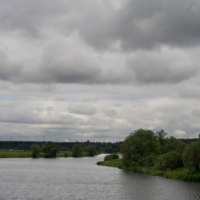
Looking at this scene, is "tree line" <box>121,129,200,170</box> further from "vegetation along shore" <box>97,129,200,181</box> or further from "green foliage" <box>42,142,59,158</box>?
"green foliage" <box>42,142,59,158</box>

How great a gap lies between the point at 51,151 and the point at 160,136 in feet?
267

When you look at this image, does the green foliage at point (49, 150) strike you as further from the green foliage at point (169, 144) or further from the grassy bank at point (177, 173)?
the grassy bank at point (177, 173)

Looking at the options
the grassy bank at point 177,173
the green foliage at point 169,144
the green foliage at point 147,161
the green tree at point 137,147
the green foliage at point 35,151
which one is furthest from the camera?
the green foliage at point 35,151

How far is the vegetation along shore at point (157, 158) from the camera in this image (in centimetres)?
6494

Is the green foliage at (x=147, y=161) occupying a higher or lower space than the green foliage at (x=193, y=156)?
lower

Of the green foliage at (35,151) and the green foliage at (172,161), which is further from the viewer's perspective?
the green foliage at (35,151)

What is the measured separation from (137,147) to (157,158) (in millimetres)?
11694

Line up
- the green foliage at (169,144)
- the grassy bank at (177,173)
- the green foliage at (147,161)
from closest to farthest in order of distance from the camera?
the grassy bank at (177,173) < the green foliage at (147,161) < the green foliage at (169,144)

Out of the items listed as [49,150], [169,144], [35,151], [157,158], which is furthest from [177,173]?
[35,151]

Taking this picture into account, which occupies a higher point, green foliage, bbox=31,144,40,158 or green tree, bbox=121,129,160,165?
green tree, bbox=121,129,160,165

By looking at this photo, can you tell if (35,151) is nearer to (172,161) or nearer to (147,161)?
(147,161)

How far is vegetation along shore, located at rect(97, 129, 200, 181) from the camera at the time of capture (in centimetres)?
6494

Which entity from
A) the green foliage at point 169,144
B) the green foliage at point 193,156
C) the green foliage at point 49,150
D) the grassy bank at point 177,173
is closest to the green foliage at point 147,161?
the grassy bank at point 177,173

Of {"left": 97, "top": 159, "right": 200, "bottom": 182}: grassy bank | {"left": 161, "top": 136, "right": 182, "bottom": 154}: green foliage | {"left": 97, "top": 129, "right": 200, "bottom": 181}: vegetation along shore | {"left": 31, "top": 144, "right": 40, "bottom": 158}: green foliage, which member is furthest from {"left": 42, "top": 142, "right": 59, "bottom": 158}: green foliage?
{"left": 97, "top": 159, "right": 200, "bottom": 182}: grassy bank
